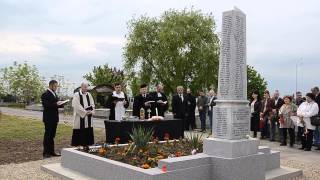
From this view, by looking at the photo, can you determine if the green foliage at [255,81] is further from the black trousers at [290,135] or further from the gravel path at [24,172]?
the gravel path at [24,172]

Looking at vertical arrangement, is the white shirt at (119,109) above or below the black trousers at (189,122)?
above

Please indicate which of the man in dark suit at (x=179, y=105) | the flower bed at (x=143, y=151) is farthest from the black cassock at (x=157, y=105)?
the flower bed at (x=143, y=151)

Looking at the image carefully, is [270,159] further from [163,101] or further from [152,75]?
[152,75]

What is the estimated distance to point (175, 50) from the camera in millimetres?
34500

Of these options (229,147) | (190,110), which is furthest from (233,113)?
(190,110)

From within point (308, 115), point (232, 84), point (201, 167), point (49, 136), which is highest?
point (232, 84)

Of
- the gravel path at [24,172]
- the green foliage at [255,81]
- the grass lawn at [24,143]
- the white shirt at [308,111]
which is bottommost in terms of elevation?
the gravel path at [24,172]

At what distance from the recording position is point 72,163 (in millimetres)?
8906

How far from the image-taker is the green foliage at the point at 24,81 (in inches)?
2207

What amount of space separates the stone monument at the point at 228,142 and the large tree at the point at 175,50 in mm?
25912

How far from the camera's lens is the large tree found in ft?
112

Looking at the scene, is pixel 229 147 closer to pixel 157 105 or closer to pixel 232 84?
pixel 232 84

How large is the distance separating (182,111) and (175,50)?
57.7 ft

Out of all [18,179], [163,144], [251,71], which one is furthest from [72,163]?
[251,71]
